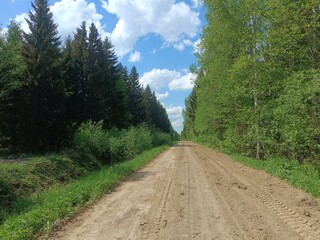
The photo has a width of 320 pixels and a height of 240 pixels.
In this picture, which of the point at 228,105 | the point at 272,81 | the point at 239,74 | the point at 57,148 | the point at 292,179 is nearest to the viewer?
the point at 292,179

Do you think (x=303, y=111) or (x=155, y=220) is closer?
(x=155, y=220)

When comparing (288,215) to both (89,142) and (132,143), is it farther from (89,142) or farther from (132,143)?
(132,143)

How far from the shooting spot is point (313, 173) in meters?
13.0

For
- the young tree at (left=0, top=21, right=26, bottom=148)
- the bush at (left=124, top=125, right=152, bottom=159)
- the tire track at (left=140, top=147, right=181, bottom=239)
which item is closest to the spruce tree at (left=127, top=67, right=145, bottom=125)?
the bush at (left=124, top=125, right=152, bottom=159)

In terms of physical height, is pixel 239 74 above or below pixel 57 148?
above

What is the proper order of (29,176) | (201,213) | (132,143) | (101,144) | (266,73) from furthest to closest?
1. (132,143)
2. (101,144)
3. (266,73)
4. (29,176)
5. (201,213)

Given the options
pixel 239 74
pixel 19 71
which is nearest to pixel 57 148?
pixel 19 71

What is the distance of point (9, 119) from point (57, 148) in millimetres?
4286

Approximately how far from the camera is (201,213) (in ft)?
26.0

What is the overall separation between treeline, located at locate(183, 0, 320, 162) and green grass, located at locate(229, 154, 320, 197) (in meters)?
0.61

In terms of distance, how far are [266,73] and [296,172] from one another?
20.8 feet

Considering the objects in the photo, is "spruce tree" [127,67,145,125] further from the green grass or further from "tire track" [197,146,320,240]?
"tire track" [197,146,320,240]

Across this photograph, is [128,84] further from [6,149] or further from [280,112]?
[280,112]

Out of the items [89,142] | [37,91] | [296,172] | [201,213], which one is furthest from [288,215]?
[37,91]
